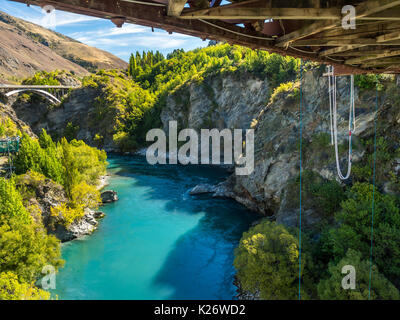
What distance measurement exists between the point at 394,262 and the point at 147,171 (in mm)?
38254

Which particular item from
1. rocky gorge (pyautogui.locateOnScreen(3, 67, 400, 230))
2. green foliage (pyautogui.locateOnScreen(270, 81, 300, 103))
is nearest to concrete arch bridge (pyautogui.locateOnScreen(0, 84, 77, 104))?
rocky gorge (pyautogui.locateOnScreen(3, 67, 400, 230))

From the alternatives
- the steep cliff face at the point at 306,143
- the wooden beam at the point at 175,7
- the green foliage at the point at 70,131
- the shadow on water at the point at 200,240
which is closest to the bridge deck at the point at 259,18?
the wooden beam at the point at 175,7

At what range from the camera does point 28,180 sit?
2158cm

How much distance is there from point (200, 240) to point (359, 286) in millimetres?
13900

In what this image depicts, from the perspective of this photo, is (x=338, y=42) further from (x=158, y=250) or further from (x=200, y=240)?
(x=200, y=240)

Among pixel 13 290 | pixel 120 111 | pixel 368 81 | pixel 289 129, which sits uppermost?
pixel 120 111

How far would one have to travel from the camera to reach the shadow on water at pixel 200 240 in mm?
17312

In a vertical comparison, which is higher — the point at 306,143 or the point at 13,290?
the point at 306,143

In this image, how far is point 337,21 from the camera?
5035mm

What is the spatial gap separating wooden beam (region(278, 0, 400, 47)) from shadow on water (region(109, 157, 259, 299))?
48.9 feet

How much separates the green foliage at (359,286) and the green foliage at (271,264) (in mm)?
1681

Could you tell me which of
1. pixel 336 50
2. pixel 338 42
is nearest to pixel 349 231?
pixel 336 50

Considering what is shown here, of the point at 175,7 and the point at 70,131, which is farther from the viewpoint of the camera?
the point at 70,131

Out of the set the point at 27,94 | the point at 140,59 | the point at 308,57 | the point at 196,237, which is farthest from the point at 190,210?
the point at 140,59
